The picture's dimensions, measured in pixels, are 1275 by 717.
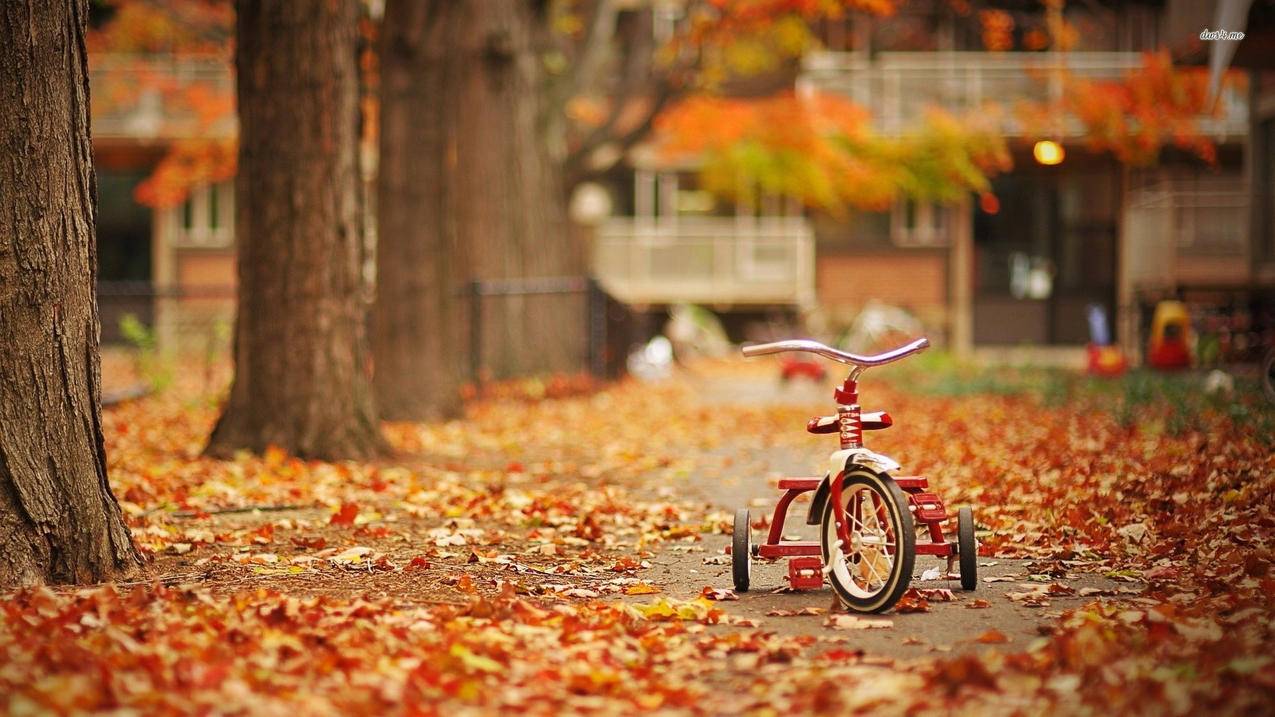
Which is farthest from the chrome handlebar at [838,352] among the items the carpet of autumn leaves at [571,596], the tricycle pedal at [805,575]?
the carpet of autumn leaves at [571,596]

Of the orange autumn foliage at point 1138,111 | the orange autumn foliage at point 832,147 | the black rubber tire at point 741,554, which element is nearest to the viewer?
the black rubber tire at point 741,554

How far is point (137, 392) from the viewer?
17.8 metres

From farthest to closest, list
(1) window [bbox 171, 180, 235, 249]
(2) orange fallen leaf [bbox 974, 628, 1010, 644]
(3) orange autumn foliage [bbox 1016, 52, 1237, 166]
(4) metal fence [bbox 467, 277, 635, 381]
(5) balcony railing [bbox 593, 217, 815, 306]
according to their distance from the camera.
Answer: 1. (1) window [bbox 171, 180, 235, 249]
2. (5) balcony railing [bbox 593, 217, 815, 306]
3. (3) orange autumn foliage [bbox 1016, 52, 1237, 166]
4. (4) metal fence [bbox 467, 277, 635, 381]
5. (2) orange fallen leaf [bbox 974, 628, 1010, 644]

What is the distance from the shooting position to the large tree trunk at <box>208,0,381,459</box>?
1089 centimetres

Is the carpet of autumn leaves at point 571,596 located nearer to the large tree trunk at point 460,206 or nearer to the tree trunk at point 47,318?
the tree trunk at point 47,318

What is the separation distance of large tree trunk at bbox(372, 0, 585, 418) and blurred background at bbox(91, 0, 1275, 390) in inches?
186

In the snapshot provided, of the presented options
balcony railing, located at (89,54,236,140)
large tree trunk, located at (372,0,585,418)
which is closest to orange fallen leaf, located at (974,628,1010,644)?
large tree trunk, located at (372,0,585,418)

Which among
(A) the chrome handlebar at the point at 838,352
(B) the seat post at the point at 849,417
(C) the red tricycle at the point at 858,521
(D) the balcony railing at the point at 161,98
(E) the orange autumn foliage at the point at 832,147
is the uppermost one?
(D) the balcony railing at the point at 161,98

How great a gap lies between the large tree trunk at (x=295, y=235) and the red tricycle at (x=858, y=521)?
5.15 m

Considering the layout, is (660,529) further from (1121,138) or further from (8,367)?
(1121,138)

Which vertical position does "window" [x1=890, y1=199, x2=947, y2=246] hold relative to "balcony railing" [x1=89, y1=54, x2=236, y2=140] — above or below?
below

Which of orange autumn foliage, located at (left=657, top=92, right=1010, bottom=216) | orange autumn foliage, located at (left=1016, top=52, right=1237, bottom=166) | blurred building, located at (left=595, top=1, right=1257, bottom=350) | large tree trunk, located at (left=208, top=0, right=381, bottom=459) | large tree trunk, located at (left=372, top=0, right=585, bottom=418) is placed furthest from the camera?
blurred building, located at (left=595, top=1, right=1257, bottom=350)

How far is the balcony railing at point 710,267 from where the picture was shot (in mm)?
33938

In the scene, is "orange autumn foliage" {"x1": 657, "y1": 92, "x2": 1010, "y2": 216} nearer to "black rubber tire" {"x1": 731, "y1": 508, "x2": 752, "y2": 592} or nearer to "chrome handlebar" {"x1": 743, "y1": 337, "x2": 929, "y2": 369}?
"black rubber tire" {"x1": 731, "y1": 508, "x2": 752, "y2": 592}
